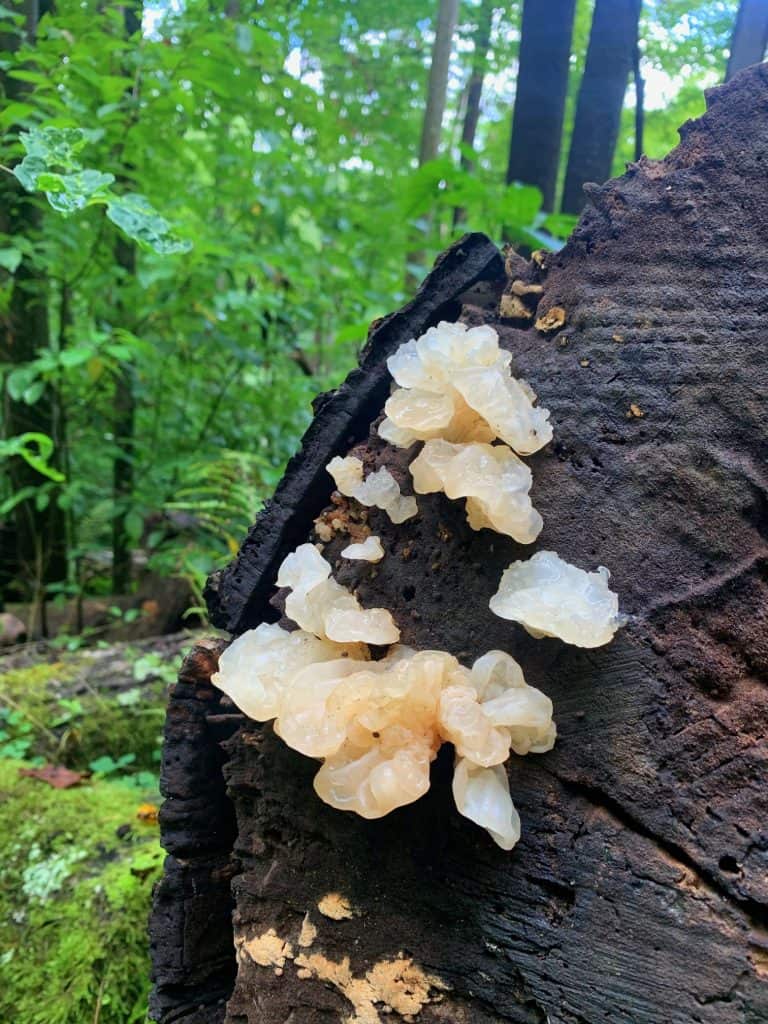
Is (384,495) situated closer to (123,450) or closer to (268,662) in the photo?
(268,662)

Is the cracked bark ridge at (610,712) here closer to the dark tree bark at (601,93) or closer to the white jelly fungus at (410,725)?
the white jelly fungus at (410,725)

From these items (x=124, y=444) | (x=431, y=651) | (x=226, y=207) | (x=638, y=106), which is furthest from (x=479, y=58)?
(x=431, y=651)

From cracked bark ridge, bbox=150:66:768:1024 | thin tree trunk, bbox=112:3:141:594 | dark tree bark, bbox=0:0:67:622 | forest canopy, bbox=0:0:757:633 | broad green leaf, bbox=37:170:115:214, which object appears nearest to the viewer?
cracked bark ridge, bbox=150:66:768:1024

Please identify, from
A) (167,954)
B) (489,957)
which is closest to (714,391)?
(489,957)

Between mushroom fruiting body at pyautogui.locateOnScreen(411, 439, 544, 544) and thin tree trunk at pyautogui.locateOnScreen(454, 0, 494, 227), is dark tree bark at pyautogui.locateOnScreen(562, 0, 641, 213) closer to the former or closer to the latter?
thin tree trunk at pyautogui.locateOnScreen(454, 0, 494, 227)

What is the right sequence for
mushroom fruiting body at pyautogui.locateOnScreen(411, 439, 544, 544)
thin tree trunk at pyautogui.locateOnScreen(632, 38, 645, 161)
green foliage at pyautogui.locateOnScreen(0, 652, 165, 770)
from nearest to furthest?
1. mushroom fruiting body at pyautogui.locateOnScreen(411, 439, 544, 544)
2. green foliage at pyautogui.locateOnScreen(0, 652, 165, 770)
3. thin tree trunk at pyautogui.locateOnScreen(632, 38, 645, 161)

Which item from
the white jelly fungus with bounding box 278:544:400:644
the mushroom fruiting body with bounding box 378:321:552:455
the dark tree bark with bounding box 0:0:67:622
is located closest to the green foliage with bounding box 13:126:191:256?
the mushroom fruiting body with bounding box 378:321:552:455

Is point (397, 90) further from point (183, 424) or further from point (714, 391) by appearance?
point (714, 391)
